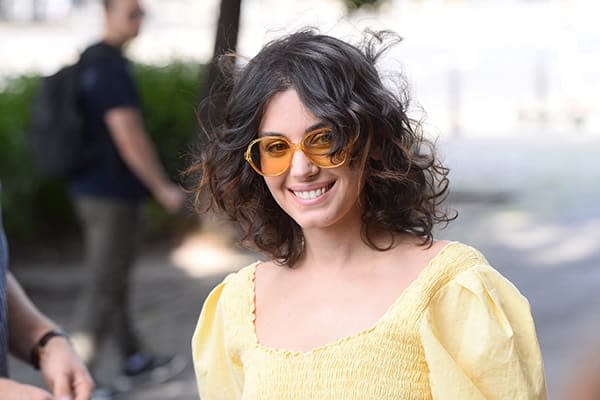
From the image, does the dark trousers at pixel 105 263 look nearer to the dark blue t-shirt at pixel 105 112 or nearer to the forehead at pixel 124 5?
the dark blue t-shirt at pixel 105 112

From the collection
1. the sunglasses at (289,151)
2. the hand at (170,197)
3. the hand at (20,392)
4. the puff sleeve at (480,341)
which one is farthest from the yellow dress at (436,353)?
the hand at (170,197)

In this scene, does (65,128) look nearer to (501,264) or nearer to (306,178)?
(306,178)

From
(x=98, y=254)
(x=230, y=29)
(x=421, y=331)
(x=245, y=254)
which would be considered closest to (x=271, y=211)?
(x=421, y=331)

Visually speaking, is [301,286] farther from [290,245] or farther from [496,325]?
[496,325]

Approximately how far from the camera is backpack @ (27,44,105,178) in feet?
17.4

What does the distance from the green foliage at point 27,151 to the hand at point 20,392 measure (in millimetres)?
5820

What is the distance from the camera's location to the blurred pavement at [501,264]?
6633mm

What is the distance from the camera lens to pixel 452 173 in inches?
469

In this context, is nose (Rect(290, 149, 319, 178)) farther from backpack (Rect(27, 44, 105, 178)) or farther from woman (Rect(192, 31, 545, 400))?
backpack (Rect(27, 44, 105, 178))

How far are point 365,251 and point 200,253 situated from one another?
6864mm

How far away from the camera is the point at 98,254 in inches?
209

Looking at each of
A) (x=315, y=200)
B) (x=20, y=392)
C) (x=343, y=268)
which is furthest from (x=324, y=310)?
(x=20, y=392)

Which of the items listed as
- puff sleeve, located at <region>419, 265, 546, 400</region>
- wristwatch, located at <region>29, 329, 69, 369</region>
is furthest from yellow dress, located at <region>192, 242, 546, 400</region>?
wristwatch, located at <region>29, 329, 69, 369</region>

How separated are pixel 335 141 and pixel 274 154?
0.43 feet
